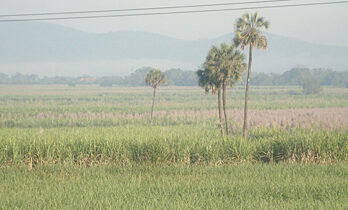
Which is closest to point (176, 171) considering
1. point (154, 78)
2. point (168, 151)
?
point (168, 151)

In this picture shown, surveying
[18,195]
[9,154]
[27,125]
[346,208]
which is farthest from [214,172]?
[27,125]

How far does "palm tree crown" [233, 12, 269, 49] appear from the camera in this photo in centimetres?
3656

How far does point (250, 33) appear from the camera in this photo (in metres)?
36.8

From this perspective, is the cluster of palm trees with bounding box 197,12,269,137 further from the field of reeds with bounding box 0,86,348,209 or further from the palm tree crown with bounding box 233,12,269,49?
the field of reeds with bounding box 0,86,348,209

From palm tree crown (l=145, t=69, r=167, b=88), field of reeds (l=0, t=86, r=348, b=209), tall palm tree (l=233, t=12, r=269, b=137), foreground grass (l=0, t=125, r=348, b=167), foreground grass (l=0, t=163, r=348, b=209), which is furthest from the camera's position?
palm tree crown (l=145, t=69, r=167, b=88)

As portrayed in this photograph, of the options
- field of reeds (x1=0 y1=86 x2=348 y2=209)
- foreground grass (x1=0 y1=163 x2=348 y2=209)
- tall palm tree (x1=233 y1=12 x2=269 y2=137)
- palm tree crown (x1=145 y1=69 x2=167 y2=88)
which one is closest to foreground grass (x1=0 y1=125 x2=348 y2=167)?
field of reeds (x1=0 y1=86 x2=348 y2=209)

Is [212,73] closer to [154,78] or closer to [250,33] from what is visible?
[250,33]

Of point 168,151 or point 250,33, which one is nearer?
point 168,151

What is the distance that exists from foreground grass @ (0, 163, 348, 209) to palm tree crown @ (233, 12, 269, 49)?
61.6 ft

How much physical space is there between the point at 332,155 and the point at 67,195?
13.3 meters

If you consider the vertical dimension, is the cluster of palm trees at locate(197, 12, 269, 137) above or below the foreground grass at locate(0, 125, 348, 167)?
above

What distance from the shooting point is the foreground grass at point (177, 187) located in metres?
13.7

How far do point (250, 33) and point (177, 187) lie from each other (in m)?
23.5

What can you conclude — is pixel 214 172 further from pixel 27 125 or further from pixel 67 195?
pixel 27 125
